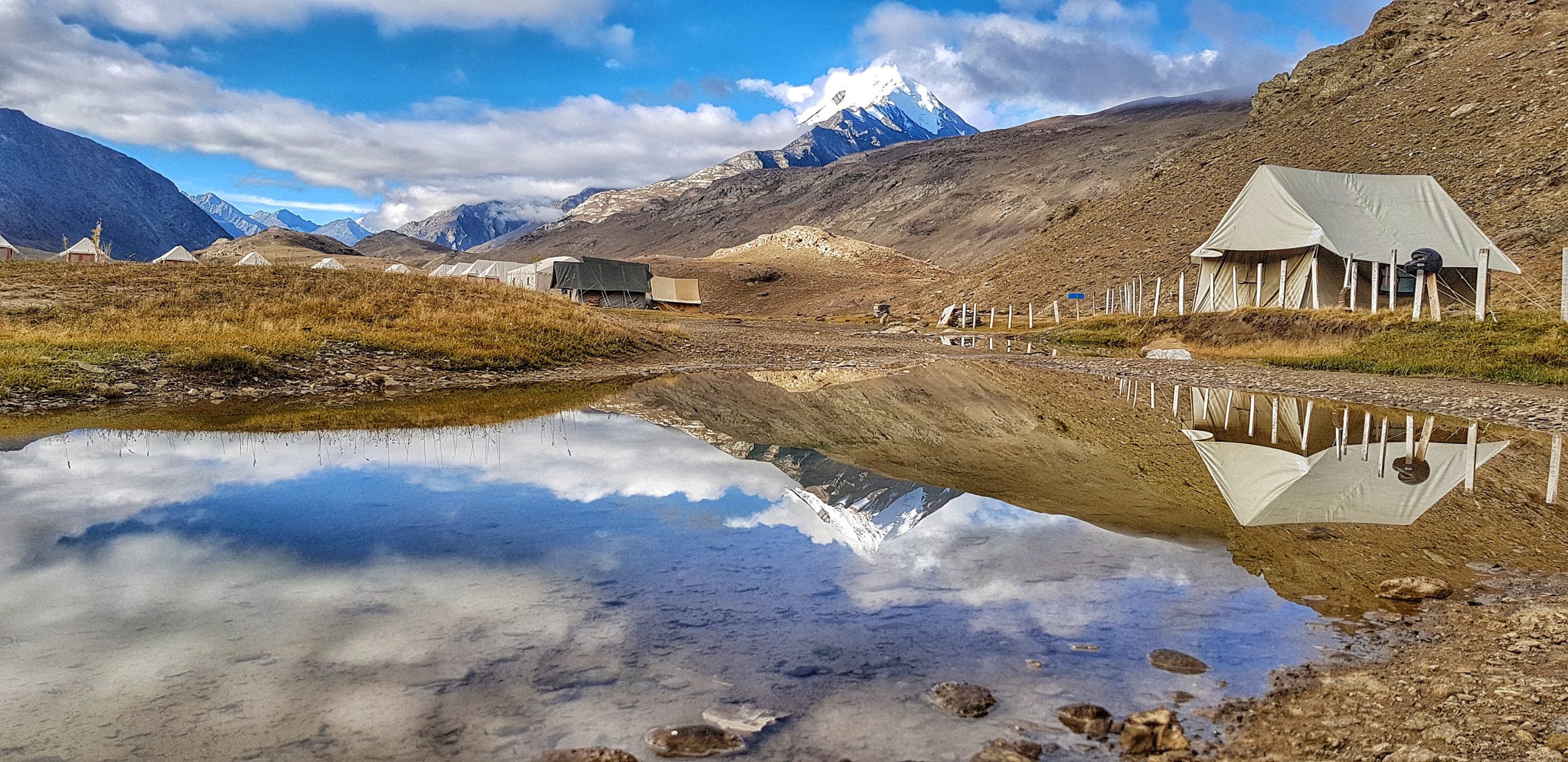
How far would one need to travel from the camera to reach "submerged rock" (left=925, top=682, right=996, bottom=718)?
3.59 metres

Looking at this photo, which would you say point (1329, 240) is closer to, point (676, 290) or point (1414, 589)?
point (1414, 589)

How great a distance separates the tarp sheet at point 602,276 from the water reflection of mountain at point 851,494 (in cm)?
5630

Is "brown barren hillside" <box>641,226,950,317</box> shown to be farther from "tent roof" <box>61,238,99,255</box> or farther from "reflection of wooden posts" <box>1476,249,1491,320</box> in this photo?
"tent roof" <box>61,238,99,255</box>

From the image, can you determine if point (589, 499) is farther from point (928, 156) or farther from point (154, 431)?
point (928, 156)

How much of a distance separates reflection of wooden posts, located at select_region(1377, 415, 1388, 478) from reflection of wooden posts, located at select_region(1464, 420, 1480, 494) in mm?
644

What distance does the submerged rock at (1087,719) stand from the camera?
3.42m

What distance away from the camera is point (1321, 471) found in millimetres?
8617

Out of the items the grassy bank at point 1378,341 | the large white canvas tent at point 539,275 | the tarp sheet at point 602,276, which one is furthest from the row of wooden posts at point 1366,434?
the large white canvas tent at point 539,275

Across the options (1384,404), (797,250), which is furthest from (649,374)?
(797,250)

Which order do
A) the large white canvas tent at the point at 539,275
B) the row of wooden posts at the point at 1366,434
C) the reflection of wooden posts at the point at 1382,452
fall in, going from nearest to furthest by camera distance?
the row of wooden posts at the point at 1366,434, the reflection of wooden posts at the point at 1382,452, the large white canvas tent at the point at 539,275

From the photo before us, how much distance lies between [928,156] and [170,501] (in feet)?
598

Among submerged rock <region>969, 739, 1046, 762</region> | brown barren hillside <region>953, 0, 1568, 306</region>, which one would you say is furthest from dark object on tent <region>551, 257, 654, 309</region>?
submerged rock <region>969, 739, 1046, 762</region>

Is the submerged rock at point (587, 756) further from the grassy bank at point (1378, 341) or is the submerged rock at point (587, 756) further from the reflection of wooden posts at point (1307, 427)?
the grassy bank at point (1378, 341)

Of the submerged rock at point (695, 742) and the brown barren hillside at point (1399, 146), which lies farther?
the brown barren hillside at point (1399, 146)
